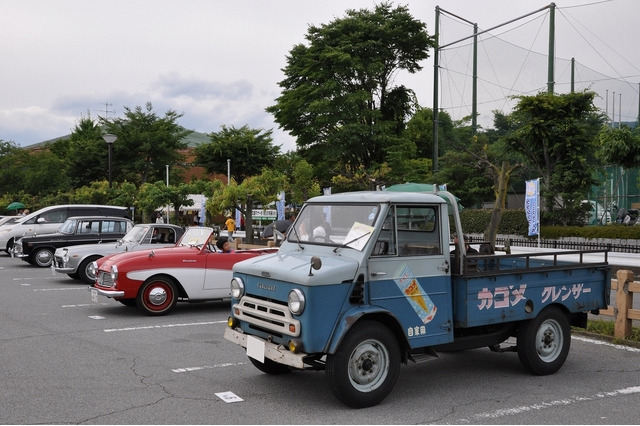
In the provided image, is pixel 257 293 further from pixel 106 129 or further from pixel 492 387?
pixel 106 129

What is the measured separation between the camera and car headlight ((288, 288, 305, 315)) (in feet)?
17.8

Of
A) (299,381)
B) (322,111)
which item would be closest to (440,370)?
(299,381)

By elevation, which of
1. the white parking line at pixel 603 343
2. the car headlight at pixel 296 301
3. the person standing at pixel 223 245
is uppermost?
the person standing at pixel 223 245

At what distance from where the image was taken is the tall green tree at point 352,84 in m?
38.7

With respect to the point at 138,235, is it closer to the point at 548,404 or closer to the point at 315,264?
the point at 315,264

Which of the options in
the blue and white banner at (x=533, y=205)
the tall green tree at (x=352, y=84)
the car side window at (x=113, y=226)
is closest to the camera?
the car side window at (x=113, y=226)

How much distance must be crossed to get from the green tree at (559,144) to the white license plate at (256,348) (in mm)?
23508

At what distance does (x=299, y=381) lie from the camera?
664 cm

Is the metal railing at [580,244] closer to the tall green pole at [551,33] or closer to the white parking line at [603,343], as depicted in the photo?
the tall green pole at [551,33]

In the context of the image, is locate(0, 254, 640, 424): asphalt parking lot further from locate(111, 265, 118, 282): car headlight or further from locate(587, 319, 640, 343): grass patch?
locate(111, 265, 118, 282): car headlight

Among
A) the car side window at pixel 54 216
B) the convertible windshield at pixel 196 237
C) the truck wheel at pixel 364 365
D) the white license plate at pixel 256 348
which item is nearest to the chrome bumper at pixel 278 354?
the white license plate at pixel 256 348

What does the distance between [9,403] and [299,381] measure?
2832 millimetres

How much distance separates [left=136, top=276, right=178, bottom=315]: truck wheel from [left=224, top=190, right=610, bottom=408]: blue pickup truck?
15.6 feet

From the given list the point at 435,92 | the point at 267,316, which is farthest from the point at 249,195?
Result: the point at 267,316
